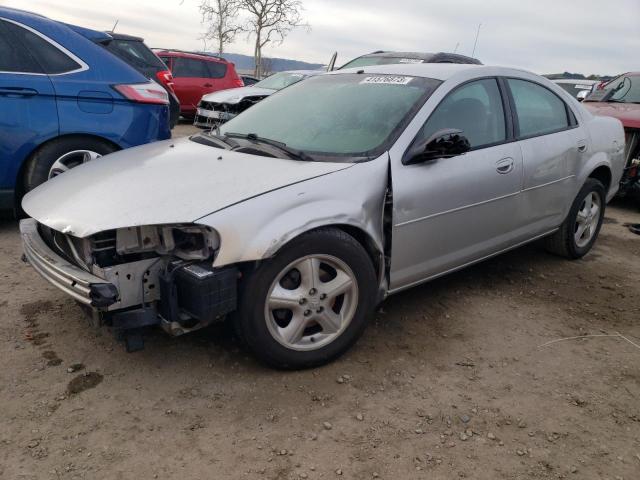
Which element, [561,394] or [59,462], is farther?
[561,394]

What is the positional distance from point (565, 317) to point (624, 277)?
123 cm

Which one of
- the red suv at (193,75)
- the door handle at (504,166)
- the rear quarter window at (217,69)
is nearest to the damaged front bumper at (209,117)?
the red suv at (193,75)

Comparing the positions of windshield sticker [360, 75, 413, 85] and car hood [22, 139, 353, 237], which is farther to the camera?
windshield sticker [360, 75, 413, 85]

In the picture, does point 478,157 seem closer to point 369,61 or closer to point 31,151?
point 31,151

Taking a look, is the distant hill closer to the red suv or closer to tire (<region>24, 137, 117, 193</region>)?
the red suv

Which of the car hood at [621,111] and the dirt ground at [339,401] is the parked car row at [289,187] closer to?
the dirt ground at [339,401]

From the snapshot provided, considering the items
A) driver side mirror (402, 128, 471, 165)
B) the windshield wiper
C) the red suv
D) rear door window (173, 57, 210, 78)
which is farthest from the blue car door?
rear door window (173, 57, 210, 78)

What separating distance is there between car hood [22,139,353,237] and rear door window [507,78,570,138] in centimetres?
168

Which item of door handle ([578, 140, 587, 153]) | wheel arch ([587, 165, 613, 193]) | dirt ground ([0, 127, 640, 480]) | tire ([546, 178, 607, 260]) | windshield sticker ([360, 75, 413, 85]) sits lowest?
dirt ground ([0, 127, 640, 480])

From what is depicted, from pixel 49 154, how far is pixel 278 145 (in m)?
2.36

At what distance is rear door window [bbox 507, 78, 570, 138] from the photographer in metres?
3.89

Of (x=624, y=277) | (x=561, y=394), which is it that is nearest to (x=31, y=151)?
(x=561, y=394)

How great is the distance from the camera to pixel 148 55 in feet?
27.6

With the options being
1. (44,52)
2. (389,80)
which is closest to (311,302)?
(389,80)
